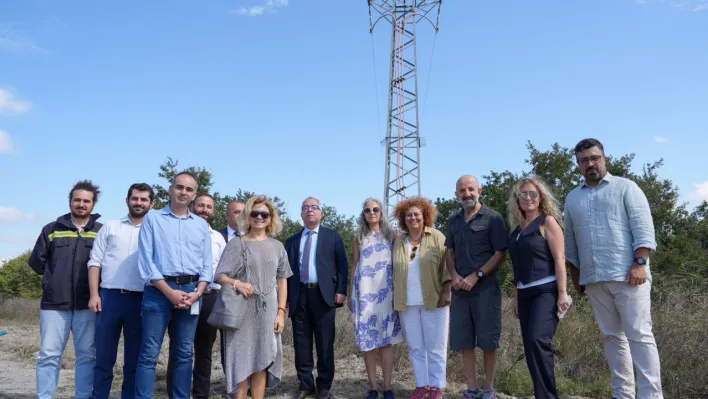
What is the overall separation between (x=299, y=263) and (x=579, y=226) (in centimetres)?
295

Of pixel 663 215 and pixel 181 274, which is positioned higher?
pixel 663 215

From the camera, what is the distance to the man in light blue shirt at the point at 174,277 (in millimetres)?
4926

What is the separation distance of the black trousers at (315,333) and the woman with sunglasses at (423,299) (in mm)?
842

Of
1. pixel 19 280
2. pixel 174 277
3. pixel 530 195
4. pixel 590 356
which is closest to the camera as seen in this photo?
pixel 174 277

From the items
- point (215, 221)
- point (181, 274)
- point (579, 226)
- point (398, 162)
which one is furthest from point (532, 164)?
point (181, 274)

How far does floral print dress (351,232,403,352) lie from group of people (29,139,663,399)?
15 millimetres

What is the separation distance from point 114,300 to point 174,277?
→ 766mm

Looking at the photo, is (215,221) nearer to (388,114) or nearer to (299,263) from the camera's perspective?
(388,114)

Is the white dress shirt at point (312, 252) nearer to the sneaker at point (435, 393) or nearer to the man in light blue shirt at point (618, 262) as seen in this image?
the sneaker at point (435, 393)

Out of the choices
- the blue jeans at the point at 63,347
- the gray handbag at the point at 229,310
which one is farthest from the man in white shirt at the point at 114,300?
the gray handbag at the point at 229,310

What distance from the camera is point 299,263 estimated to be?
244 inches

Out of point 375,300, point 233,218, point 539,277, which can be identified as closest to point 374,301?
point 375,300

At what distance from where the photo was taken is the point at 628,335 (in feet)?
15.7

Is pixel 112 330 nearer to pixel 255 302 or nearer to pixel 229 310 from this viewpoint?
pixel 229 310
